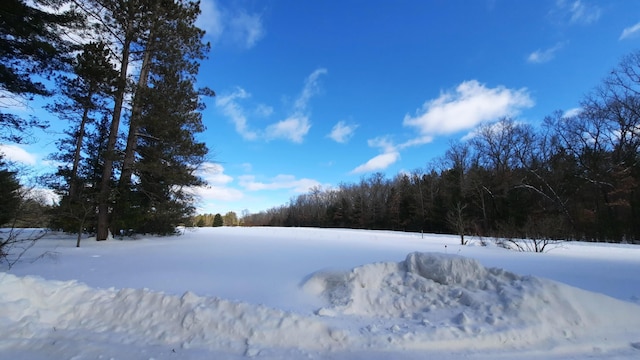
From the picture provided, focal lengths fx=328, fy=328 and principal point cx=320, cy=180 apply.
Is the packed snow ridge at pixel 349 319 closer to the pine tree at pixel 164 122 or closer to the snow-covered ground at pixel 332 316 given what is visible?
the snow-covered ground at pixel 332 316

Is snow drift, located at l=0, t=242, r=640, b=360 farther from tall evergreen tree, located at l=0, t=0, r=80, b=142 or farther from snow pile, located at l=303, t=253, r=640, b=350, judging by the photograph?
tall evergreen tree, located at l=0, t=0, r=80, b=142

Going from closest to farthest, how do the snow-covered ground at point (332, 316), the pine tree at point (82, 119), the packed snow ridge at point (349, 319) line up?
the snow-covered ground at point (332, 316) < the packed snow ridge at point (349, 319) < the pine tree at point (82, 119)

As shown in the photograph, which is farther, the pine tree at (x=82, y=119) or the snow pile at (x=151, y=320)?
the pine tree at (x=82, y=119)

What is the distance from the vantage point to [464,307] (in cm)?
527

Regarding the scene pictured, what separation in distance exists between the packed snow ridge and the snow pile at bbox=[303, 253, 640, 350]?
0.02 meters

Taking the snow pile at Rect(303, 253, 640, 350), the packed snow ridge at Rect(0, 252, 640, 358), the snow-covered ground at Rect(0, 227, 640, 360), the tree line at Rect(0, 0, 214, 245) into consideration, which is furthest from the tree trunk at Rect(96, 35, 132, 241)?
the snow pile at Rect(303, 253, 640, 350)

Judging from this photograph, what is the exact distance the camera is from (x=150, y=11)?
47.8ft

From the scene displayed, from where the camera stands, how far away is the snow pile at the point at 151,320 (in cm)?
432

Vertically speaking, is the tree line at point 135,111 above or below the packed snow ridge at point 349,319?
above

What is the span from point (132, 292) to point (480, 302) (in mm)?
5718

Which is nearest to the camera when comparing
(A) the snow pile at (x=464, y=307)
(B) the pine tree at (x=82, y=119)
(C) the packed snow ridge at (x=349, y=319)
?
(C) the packed snow ridge at (x=349, y=319)

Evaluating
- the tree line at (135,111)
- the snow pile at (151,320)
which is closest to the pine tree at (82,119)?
the tree line at (135,111)

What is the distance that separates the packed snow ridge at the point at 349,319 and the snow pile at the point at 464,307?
17mm

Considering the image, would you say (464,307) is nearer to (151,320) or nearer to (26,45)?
(151,320)
